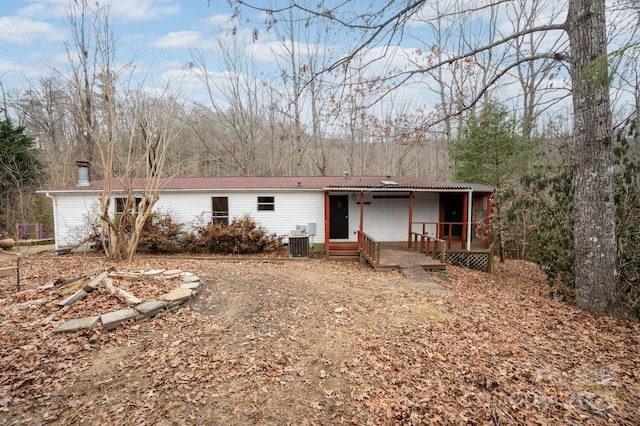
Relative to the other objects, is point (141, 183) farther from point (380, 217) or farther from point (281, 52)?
point (281, 52)

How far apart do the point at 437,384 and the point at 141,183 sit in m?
12.4

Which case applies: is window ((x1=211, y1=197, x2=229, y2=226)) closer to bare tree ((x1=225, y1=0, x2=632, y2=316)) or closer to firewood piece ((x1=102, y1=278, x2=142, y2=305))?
firewood piece ((x1=102, y1=278, x2=142, y2=305))

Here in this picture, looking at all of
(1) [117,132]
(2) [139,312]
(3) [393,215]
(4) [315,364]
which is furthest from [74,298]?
(1) [117,132]

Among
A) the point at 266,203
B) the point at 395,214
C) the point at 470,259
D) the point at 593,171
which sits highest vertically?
the point at 593,171

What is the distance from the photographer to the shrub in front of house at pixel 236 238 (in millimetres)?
11094

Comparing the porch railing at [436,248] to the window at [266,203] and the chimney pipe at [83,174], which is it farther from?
the chimney pipe at [83,174]

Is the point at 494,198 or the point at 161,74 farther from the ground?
the point at 161,74

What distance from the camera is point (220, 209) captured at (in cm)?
1198

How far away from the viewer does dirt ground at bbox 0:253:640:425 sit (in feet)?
8.09

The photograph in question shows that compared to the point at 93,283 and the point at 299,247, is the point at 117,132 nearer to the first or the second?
the point at 299,247

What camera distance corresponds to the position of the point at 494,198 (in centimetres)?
1008

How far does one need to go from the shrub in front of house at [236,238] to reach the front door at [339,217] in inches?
85.9

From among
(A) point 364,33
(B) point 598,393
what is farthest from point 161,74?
(B) point 598,393

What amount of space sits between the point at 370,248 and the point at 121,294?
6507 millimetres
